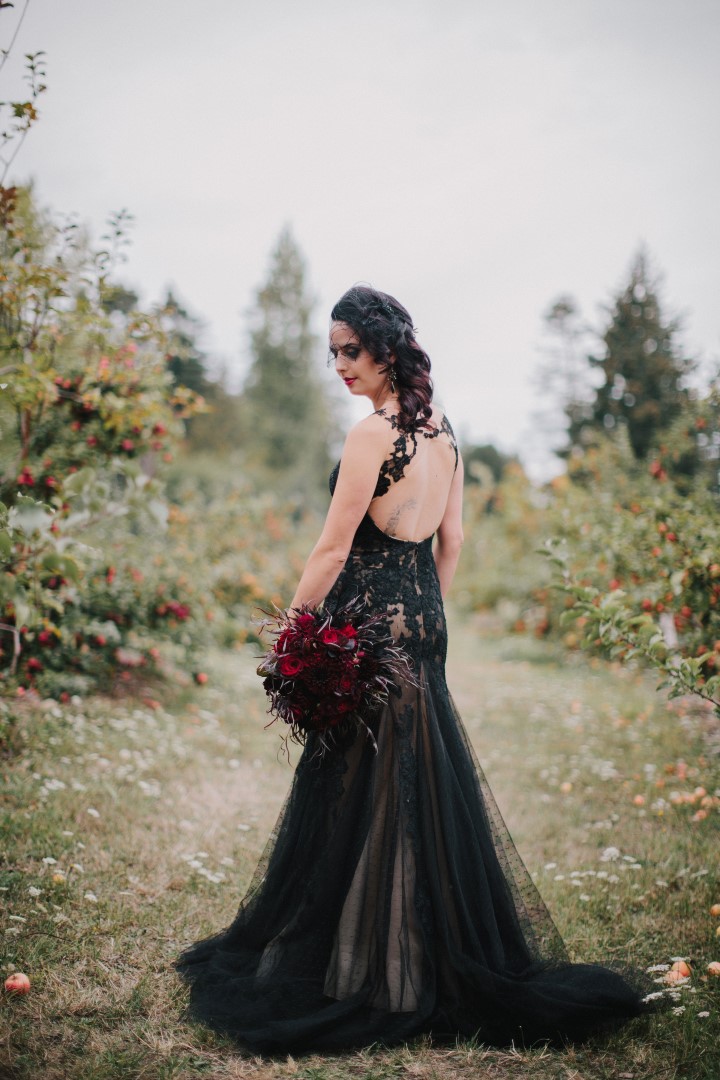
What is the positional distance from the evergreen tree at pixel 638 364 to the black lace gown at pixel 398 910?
13.7 m

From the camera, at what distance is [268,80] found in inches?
270

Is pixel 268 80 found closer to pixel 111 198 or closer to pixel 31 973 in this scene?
pixel 111 198

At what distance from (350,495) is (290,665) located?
565mm

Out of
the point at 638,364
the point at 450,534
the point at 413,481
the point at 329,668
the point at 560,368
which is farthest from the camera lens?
the point at 560,368

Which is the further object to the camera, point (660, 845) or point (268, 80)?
point (268, 80)

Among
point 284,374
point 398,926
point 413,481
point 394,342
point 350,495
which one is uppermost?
point 284,374

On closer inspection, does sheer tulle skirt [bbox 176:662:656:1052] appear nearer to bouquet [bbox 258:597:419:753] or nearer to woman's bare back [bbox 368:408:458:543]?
bouquet [bbox 258:597:419:753]

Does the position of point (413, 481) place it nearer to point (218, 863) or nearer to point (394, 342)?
point (394, 342)

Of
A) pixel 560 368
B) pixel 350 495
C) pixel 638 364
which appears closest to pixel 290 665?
pixel 350 495

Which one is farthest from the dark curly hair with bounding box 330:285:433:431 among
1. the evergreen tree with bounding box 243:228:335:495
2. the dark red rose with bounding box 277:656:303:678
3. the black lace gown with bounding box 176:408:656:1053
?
the evergreen tree with bounding box 243:228:335:495

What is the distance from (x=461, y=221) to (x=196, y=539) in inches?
196

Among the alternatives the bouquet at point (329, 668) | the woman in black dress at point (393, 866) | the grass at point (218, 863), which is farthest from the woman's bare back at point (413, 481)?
the grass at point (218, 863)

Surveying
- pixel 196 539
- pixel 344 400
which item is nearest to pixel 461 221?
pixel 196 539

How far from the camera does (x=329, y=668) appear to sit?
2.08m
